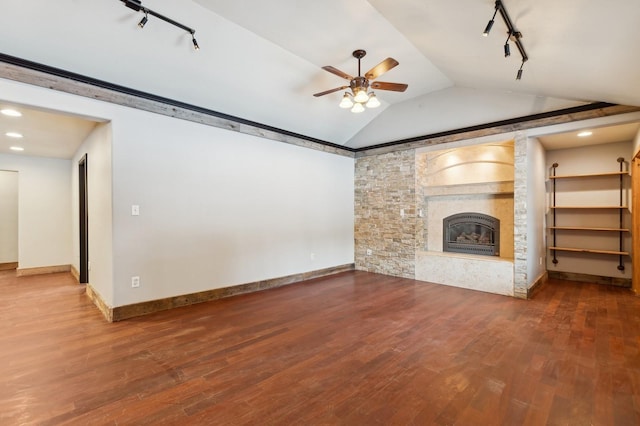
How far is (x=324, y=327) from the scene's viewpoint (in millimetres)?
3277

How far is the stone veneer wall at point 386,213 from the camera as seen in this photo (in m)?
5.74

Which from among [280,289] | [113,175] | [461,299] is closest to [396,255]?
[461,299]

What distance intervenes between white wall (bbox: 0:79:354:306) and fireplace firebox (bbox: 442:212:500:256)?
2.43 m

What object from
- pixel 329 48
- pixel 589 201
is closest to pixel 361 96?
pixel 329 48

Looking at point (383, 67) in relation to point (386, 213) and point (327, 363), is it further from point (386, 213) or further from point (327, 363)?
point (386, 213)

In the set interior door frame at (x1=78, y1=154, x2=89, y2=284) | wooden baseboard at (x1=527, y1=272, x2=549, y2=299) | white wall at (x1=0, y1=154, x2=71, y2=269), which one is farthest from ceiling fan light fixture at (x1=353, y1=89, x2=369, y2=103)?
white wall at (x1=0, y1=154, x2=71, y2=269)

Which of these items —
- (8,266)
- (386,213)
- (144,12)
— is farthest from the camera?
(8,266)

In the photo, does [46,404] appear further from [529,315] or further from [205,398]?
[529,315]

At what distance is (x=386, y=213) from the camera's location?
6117 mm

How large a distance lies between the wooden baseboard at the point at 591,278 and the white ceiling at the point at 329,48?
3.41 m

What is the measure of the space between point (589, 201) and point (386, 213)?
3728 mm

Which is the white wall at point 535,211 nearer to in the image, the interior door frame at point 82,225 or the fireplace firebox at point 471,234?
the fireplace firebox at point 471,234

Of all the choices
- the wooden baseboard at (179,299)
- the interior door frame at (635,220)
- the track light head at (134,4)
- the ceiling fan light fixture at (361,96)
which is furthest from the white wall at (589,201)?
the track light head at (134,4)

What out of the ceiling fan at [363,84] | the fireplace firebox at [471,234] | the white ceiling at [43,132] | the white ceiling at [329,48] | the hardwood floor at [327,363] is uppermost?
the white ceiling at [329,48]
